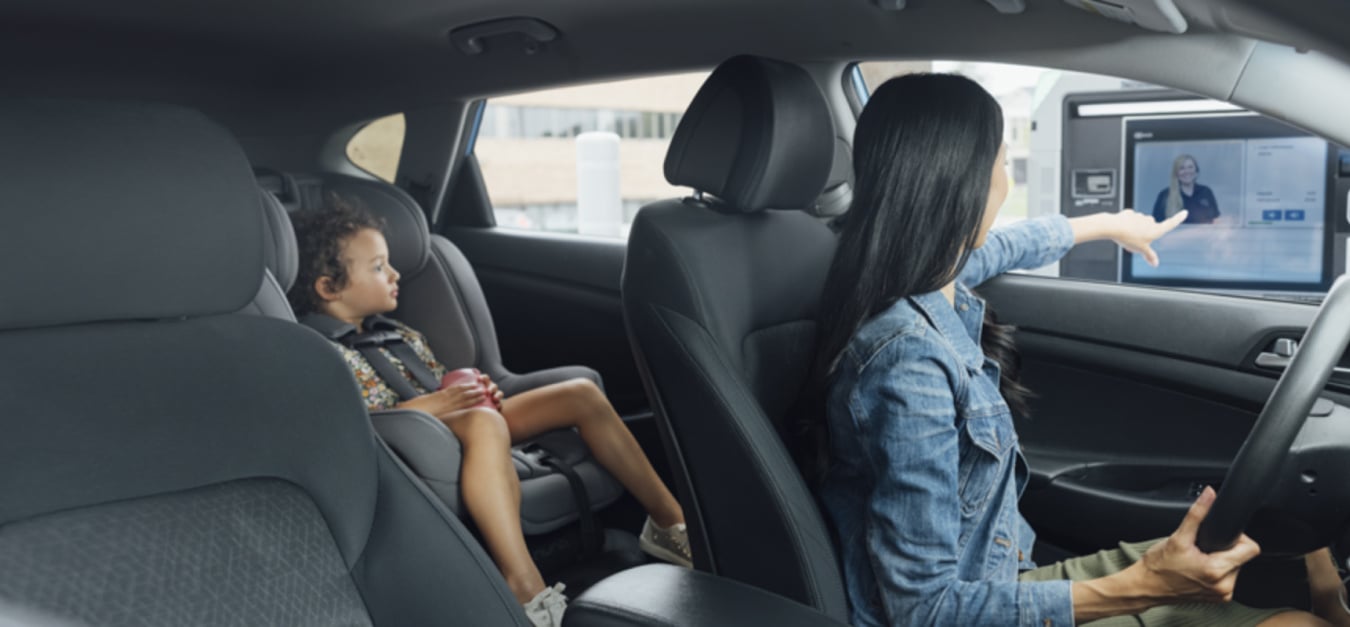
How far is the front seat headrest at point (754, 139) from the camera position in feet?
5.35

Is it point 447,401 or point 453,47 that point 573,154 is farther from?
point 447,401

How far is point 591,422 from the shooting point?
2676mm

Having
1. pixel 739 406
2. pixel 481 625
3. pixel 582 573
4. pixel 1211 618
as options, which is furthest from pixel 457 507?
pixel 1211 618

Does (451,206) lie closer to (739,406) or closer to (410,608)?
(739,406)

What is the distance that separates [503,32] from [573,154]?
6.09 feet

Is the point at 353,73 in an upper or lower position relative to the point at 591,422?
upper

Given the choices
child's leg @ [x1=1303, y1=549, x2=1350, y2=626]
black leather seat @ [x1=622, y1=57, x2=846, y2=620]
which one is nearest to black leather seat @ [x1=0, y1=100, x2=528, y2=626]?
black leather seat @ [x1=622, y1=57, x2=846, y2=620]

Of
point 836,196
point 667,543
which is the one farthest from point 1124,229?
point 667,543

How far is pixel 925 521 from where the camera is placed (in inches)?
51.5

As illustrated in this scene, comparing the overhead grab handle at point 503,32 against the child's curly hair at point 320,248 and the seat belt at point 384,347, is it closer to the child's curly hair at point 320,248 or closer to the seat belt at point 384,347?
the child's curly hair at point 320,248

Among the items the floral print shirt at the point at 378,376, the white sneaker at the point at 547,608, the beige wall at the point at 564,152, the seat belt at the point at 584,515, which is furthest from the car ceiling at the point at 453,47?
the white sneaker at the point at 547,608

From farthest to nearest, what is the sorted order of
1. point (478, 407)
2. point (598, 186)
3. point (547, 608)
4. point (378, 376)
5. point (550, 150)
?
1. point (550, 150)
2. point (598, 186)
3. point (378, 376)
4. point (478, 407)
5. point (547, 608)

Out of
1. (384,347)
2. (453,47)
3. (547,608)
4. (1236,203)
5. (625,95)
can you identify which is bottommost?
(547,608)

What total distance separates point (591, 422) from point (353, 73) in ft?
4.15
